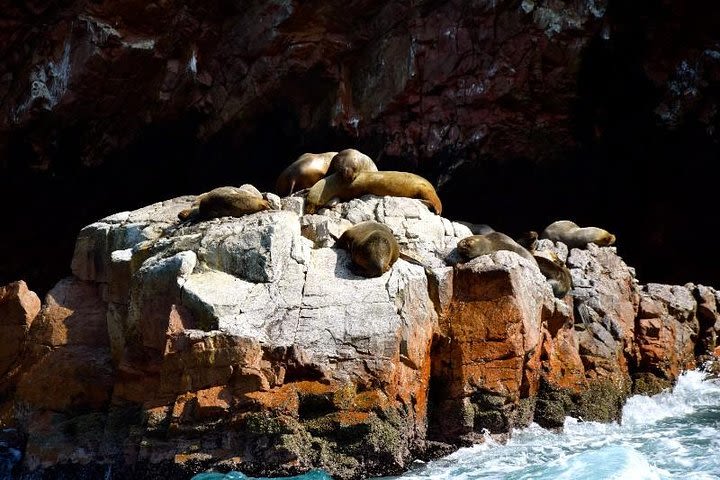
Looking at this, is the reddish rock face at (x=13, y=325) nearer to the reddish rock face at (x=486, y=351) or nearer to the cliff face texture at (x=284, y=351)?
the cliff face texture at (x=284, y=351)

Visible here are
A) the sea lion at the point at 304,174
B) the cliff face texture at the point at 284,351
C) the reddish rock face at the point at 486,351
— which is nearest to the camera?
the cliff face texture at the point at 284,351

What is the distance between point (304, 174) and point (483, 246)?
3359 millimetres

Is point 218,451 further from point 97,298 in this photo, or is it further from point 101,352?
point 97,298

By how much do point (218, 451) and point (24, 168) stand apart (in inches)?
480

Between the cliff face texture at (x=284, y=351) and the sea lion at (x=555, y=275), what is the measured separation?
7.7 inches

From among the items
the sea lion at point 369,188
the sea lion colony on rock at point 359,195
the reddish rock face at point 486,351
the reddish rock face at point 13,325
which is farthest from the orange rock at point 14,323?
the reddish rock face at point 486,351

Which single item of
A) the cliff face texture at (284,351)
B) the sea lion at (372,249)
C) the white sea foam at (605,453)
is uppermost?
the sea lion at (372,249)

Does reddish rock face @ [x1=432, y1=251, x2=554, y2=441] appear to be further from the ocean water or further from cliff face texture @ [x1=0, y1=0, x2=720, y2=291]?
cliff face texture @ [x1=0, y1=0, x2=720, y2=291]

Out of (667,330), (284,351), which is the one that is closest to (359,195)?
(284,351)

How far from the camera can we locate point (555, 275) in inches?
424

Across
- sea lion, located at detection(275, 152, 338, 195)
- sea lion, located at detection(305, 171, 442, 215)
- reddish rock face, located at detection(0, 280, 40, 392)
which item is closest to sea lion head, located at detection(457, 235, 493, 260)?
sea lion, located at detection(305, 171, 442, 215)

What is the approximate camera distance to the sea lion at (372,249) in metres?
8.50

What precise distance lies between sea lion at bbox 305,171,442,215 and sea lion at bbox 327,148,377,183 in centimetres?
6

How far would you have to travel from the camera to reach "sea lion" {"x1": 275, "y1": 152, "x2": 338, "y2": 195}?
12.0m
